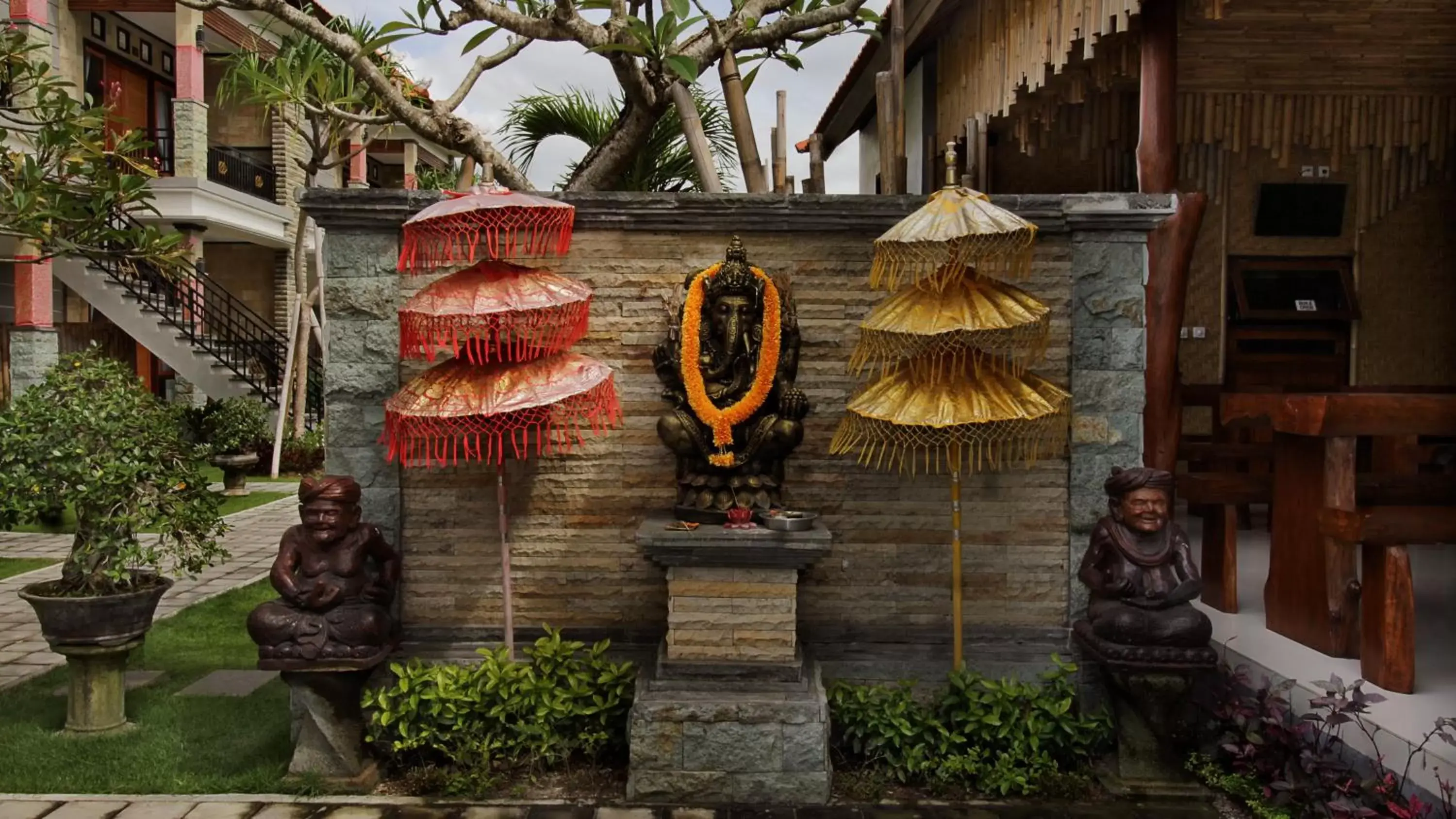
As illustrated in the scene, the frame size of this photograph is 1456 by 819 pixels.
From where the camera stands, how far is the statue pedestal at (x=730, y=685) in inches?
174

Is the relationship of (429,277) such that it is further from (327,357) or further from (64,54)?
(64,54)

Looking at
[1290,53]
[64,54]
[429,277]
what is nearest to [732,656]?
[429,277]

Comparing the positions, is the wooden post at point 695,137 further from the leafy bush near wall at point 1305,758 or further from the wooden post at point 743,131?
the leafy bush near wall at point 1305,758

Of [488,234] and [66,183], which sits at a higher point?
[66,183]

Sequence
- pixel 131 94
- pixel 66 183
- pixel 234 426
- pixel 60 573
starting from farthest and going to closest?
pixel 131 94 < pixel 234 426 < pixel 60 573 < pixel 66 183

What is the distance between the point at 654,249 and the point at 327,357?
68.5 inches

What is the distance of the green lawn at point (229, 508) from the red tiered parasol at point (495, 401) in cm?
633

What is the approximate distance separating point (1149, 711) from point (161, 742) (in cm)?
470

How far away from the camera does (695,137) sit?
20.6 feet

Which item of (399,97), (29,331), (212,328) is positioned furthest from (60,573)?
(212,328)

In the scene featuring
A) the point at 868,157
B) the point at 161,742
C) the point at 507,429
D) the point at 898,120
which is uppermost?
the point at 868,157

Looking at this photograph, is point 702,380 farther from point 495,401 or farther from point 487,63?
point 487,63

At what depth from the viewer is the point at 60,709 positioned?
17.6ft

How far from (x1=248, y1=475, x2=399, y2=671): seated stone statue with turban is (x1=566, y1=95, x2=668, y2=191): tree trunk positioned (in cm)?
320
